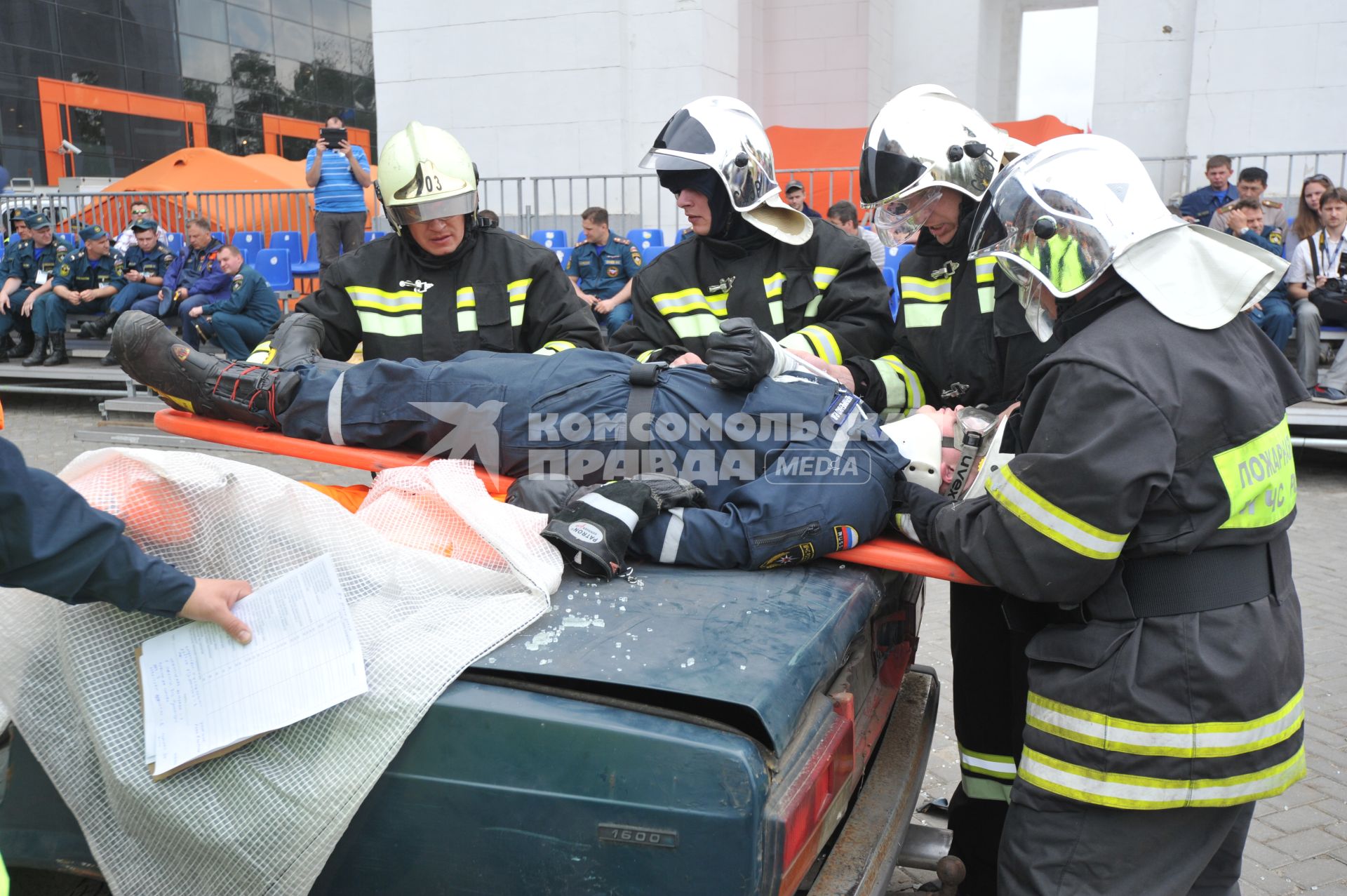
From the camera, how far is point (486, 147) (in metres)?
11.5

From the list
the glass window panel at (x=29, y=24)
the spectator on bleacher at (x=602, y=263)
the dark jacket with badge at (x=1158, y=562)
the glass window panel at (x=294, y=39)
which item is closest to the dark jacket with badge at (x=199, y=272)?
the spectator on bleacher at (x=602, y=263)

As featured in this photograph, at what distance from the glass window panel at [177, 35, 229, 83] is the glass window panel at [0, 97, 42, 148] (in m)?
4.56

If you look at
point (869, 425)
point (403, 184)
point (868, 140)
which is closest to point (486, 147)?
point (403, 184)

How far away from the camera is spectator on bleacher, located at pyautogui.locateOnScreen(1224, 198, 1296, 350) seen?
7816mm

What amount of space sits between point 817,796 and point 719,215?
2379mm

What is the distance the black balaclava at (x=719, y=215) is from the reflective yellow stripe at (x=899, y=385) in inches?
26.7

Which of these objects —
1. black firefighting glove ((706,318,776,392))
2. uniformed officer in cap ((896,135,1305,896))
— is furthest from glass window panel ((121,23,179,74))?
uniformed officer in cap ((896,135,1305,896))

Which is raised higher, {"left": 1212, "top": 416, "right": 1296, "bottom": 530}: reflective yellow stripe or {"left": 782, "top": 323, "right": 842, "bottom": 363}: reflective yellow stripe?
{"left": 782, "top": 323, "right": 842, "bottom": 363}: reflective yellow stripe

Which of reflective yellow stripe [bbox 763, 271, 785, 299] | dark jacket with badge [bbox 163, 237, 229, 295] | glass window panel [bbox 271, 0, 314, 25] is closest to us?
reflective yellow stripe [bbox 763, 271, 785, 299]

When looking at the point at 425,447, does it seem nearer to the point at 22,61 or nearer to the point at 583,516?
the point at 583,516

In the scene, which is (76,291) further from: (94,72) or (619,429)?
(94,72)

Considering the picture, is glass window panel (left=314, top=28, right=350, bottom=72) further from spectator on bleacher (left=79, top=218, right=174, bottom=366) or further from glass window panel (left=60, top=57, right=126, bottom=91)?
spectator on bleacher (left=79, top=218, right=174, bottom=366)

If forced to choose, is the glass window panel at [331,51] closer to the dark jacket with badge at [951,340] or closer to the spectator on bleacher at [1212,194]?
the spectator on bleacher at [1212,194]

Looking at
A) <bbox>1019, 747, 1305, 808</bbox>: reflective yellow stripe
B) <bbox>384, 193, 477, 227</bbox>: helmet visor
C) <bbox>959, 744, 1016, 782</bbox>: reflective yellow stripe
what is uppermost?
<bbox>384, 193, 477, 227</bbox>: helmet visor
